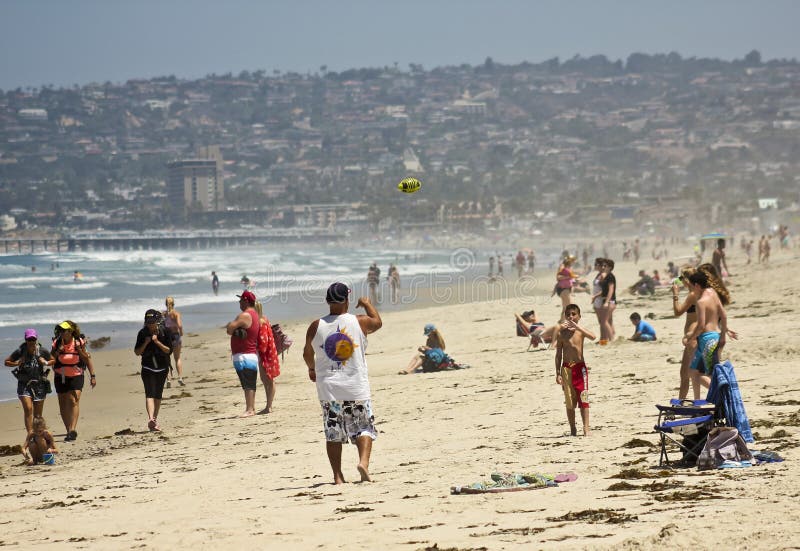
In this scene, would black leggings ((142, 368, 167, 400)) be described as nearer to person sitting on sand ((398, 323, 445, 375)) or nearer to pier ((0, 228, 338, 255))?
person sitting on sand ((398, 323, 445, 375))

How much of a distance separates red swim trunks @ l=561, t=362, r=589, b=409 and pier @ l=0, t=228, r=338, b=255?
133 m

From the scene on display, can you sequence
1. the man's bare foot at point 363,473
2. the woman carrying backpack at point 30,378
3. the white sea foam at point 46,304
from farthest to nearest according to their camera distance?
the white sea foam at point 46,304 < the woman carrying backpack at point 30,378 < the man's bare foot at point 363,473

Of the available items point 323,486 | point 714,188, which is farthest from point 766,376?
point 714,188

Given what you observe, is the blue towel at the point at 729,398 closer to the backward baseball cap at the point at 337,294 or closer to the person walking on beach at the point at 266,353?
the backward baseball cap at the point at 337,294

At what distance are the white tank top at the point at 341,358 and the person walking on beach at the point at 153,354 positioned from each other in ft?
11.8

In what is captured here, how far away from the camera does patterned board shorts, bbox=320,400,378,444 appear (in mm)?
6672

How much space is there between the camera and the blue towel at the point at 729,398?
654 cm

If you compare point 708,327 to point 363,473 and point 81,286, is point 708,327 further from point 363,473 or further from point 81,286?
point 81,286

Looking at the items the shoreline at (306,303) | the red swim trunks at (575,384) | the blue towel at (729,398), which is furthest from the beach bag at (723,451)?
the shoreline at (306,303)

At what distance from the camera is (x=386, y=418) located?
1000cm

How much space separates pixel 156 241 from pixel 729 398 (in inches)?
5458

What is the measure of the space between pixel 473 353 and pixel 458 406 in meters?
5.05

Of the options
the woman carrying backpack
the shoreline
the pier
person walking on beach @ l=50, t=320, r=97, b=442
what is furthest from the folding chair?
the pier

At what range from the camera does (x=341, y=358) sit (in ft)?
21.6
